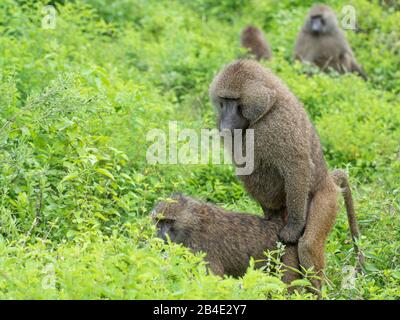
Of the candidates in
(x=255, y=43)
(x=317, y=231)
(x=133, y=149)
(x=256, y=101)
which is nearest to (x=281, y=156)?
(x=256, y=101)

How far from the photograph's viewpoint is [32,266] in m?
4.10

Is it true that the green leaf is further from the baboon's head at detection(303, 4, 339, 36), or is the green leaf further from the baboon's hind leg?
the baboon's head at detection(303, 4, 339, 36)

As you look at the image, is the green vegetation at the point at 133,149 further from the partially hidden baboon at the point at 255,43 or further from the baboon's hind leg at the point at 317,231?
the partially hidden baboon at the point at 255,43

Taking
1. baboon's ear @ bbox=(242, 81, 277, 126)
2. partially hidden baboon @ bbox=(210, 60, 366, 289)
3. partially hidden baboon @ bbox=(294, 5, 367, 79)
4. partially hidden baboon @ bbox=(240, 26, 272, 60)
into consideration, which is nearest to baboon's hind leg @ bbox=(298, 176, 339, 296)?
partially hidden baboon @ bbox=(210, 60, 366, 289)

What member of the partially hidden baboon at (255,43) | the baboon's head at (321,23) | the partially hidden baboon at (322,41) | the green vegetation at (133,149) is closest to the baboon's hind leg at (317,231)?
the green vegetation at (133,149)

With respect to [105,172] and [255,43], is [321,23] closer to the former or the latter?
[255,43]

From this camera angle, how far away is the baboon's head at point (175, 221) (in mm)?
5051

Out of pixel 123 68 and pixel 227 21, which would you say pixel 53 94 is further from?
pixel 227 21

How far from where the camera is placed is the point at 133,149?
609cm

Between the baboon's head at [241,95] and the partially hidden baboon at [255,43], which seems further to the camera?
the partially hidden baboon at [255,43]

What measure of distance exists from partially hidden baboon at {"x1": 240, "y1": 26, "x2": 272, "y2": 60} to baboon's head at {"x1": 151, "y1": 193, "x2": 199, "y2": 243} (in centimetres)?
454

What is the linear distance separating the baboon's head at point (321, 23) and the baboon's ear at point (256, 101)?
5.07 metres

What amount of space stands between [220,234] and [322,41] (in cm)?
541
